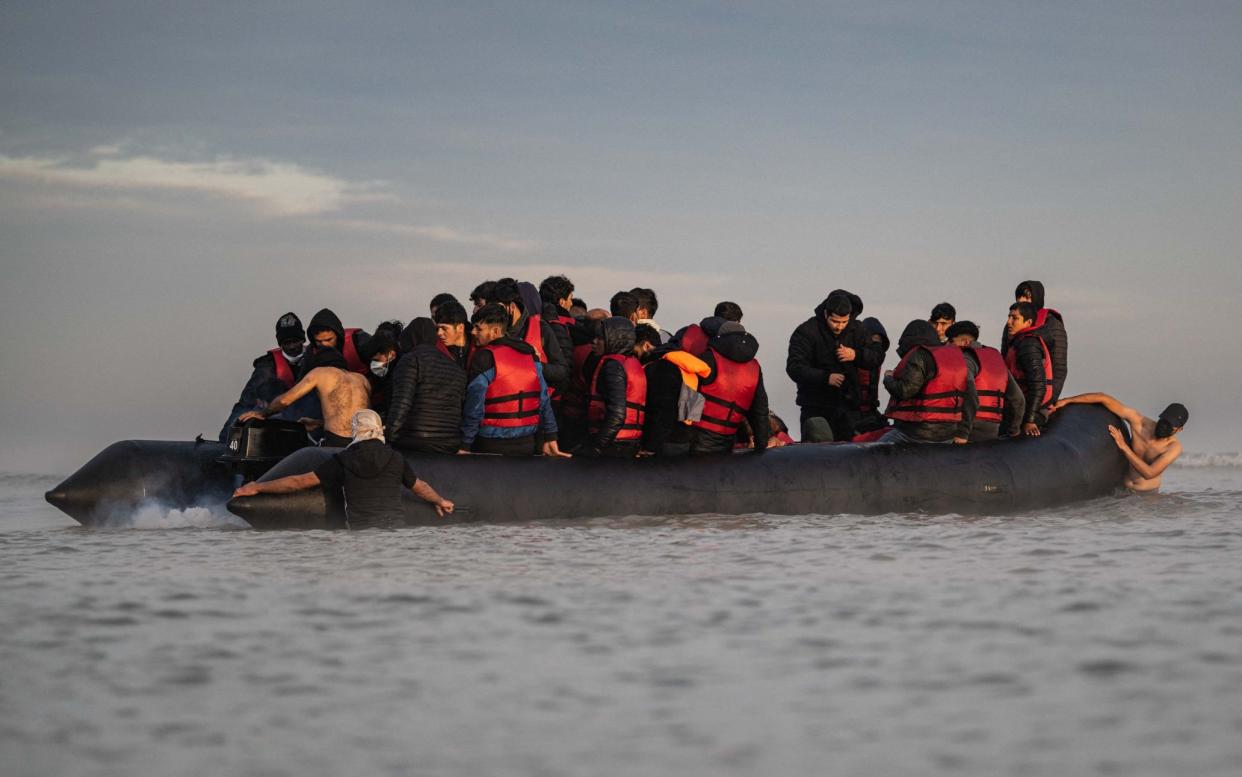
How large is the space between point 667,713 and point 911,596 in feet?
8.11

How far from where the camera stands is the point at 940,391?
10930 millimetres

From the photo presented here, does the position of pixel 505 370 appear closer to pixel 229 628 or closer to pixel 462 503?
pixel 462 503

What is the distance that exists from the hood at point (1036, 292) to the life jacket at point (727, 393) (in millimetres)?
3425

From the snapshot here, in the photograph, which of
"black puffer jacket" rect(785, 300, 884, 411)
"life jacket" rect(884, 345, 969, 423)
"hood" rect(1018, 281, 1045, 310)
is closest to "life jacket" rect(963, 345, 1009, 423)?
"life jacket" rect(884, 345, 969, 423)

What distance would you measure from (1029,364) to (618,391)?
4205 millimetres

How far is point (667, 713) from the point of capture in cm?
472

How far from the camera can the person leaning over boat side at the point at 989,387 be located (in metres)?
11.3

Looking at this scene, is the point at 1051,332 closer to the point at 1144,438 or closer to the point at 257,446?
the point at 1144,438

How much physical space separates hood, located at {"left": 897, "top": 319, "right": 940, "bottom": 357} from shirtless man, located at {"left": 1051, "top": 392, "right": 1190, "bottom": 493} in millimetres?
2013

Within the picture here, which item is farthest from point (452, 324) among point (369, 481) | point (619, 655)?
point (619, 655)

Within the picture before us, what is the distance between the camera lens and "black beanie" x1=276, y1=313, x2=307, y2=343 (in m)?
10.8

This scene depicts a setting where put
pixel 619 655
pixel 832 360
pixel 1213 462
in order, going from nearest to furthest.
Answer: pixel 619 655 < pixel 832 360 < pixel 1213 462

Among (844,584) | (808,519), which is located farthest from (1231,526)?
(844,584)

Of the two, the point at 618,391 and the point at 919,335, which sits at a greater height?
the point at 919,335
